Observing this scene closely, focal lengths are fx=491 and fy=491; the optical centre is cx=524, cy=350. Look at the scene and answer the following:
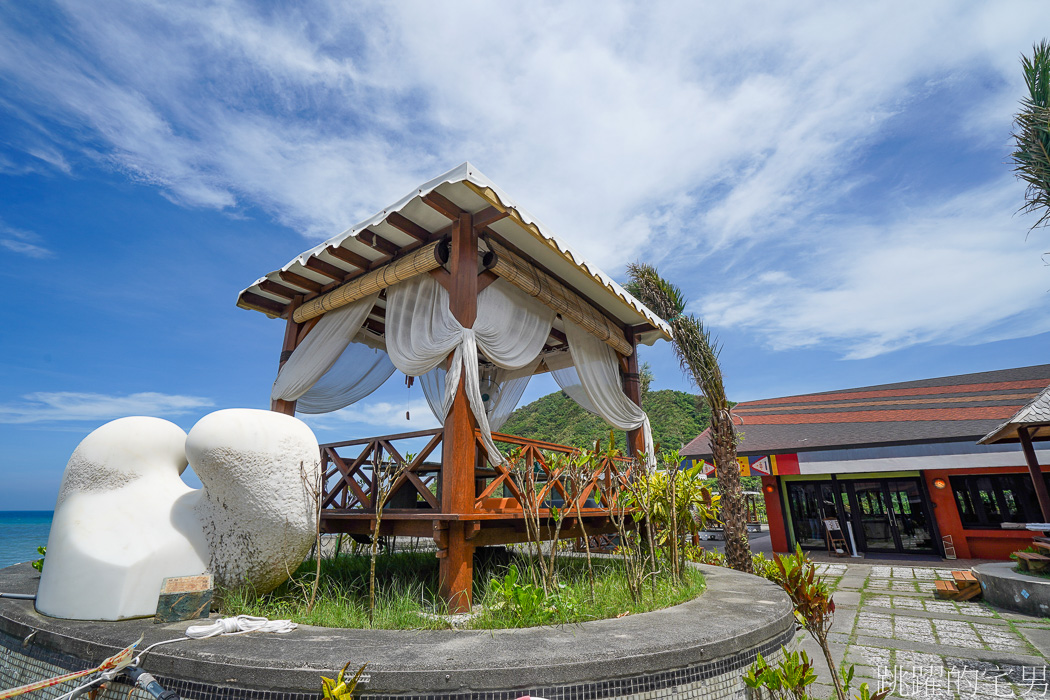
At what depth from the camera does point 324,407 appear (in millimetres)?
7043

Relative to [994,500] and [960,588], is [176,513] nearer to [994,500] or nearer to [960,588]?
[960,588]

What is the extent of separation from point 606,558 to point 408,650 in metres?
4.50

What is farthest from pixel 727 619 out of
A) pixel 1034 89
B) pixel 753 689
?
pixel 1034 89

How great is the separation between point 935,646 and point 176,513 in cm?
666

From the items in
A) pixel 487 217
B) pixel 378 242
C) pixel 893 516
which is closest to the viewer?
pixel 487 217

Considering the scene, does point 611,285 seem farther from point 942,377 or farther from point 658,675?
point 942,377

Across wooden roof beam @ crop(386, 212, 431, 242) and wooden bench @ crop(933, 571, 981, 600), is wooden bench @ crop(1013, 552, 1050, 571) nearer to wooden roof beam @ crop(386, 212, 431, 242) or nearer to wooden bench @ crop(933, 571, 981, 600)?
wooden bench @ crop(933, 571, 981, 600)

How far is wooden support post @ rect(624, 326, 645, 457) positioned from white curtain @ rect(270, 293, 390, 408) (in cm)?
393

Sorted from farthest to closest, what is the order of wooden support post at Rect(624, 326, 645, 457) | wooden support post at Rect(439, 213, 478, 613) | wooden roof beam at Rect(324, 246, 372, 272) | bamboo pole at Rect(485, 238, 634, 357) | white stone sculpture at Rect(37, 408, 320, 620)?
1. wooden support post at Rect(624, 326, 645, 457)
2. wooden roof beam at Rect(324, 246, 372, 272)
3. bamboo pole at Rect(485, 238, 634, 357)
4. wooden support post at Rect(439, 213, 478, 613)
5. white stone sculpture at Rect(37, 408, 320, 620)

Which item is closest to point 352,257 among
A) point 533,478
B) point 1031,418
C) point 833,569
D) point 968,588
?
point 533,478

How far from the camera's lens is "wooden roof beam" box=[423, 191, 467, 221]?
471cm

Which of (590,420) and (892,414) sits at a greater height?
(590,420)

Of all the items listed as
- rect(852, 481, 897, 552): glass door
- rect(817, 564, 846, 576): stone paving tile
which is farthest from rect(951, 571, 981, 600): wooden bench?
rect(852, 481, 897, 552): glass door

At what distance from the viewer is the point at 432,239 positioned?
5496mm
